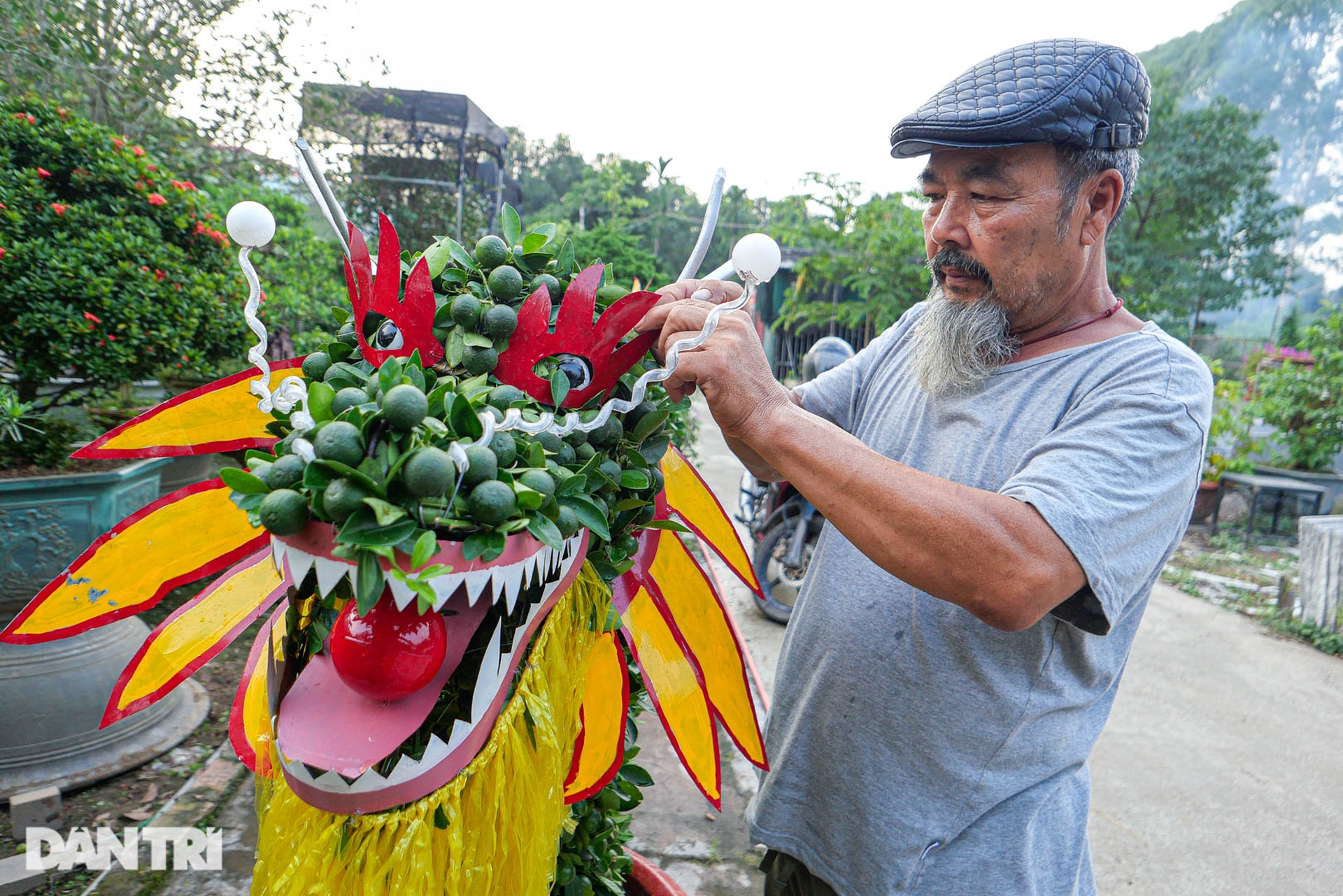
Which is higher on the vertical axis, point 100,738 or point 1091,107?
point 1091,107

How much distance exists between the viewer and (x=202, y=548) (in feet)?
4.37

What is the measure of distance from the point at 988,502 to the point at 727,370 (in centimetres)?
42

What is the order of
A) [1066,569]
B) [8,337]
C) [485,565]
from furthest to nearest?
1. [8,337]
2. [1066,569]
3. [485,565]

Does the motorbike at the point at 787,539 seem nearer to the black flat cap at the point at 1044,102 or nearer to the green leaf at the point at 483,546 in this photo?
the black flat cap at the point at 1044,102

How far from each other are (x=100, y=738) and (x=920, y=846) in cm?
285

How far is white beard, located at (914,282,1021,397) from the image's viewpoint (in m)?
1.47

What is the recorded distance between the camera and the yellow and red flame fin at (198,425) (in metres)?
1.30

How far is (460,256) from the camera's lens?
136cm

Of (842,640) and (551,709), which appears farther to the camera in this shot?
(842,640)

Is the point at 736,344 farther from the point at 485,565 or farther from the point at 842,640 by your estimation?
the point at 842,640

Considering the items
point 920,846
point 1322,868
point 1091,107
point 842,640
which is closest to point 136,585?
point 842,640

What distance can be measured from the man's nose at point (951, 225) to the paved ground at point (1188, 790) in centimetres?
219

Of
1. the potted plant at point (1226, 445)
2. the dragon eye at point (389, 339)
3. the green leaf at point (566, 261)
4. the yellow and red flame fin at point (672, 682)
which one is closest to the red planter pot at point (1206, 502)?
the potted plant at point (1226, 445)

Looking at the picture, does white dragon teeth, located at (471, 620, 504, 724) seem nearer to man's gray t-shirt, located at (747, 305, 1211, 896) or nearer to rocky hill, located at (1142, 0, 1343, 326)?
man's gray t-shirt, located at (747, 305, 1211, 896)
